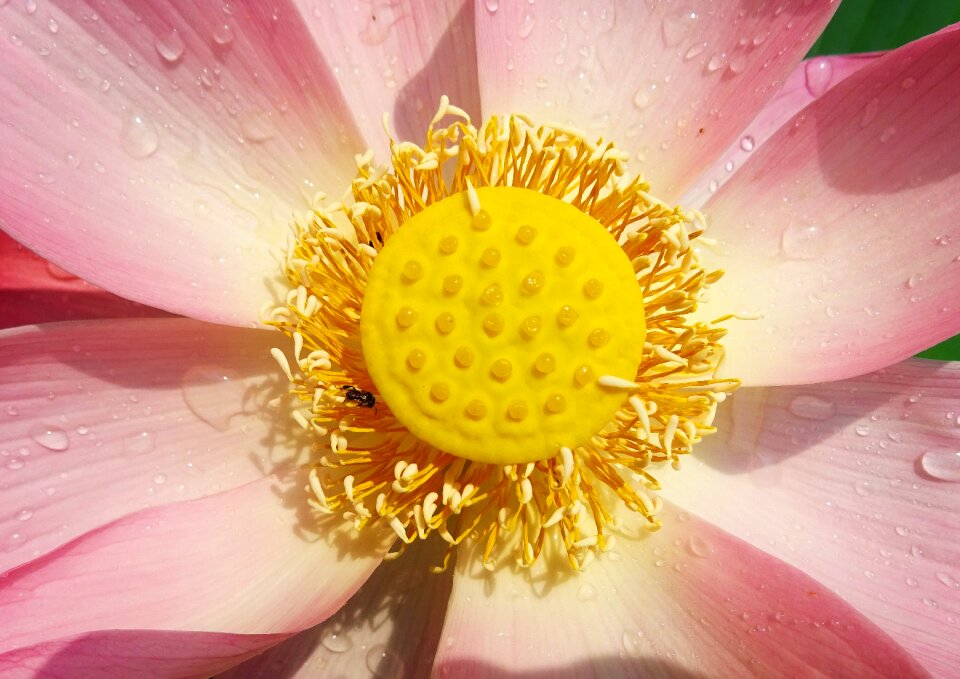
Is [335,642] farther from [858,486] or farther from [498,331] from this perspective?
[858,486]

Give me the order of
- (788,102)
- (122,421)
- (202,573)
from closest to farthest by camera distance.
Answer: (202,573) < (122,421) < (788,102)

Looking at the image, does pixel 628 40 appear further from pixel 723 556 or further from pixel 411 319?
pixel 723 556

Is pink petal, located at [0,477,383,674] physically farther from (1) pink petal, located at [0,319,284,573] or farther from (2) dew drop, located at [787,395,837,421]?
(2) dew drop, located at [787,395,837,421]

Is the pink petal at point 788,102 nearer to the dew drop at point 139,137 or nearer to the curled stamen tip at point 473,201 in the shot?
the curled stamen tip at point 473,201

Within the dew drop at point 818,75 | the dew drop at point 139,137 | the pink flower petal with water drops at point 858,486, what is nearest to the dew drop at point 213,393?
the dew drop at point 139,137

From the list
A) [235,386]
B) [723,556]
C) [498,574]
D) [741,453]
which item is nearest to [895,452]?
[741,453]

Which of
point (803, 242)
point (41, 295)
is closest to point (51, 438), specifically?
point (41, 295)

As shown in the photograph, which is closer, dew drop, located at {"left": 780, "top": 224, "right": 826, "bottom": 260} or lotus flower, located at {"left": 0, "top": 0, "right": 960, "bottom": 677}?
lotus flower, located at {"left": 0, "top": 0, "right": 960, "bottom": 677}

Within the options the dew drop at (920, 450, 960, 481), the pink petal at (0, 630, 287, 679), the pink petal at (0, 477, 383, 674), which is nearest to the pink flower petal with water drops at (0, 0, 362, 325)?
the pink petal at (0, 477, 383, 674)
